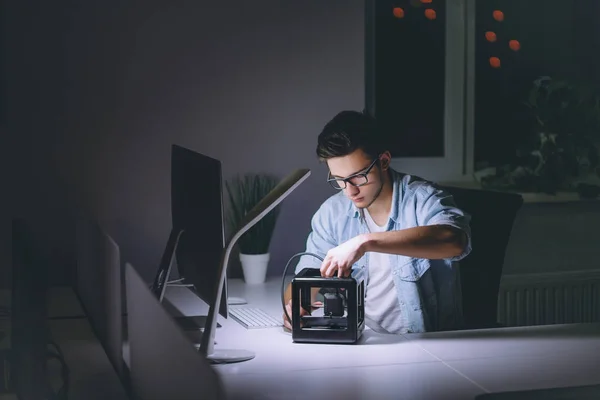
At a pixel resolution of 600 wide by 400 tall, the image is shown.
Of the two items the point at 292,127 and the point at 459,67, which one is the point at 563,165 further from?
the point at 292,127

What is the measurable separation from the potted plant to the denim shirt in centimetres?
42

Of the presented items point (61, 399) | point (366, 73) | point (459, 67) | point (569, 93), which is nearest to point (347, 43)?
point (366, 73)

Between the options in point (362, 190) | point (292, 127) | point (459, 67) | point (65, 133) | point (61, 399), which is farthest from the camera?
point (459, 67)

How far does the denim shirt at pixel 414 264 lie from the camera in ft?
8.27

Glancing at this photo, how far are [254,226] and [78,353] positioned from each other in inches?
37.3

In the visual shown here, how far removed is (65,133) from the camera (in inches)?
117

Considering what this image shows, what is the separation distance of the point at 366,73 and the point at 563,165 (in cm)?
91

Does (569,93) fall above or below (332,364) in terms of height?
above

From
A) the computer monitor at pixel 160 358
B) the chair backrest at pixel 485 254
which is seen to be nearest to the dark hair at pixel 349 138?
Answer: the chair backrest at pixel 485 254

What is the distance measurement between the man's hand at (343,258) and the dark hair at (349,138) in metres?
0.40

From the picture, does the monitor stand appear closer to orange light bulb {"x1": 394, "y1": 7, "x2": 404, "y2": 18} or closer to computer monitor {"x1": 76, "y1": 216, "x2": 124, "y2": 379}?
computer monitor {"x1": 76, "y1": 216, "x2": 124, "y2": 379}

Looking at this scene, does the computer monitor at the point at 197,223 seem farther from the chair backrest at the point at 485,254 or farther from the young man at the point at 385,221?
the chair backrest at the point at 485,254

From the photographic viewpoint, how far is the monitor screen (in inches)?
76.2

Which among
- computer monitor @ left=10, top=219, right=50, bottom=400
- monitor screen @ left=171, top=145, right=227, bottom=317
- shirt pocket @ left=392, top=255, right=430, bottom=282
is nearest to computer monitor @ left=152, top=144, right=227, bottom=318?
monitor screen @ left=171, top=145, right=227, bottom=317
